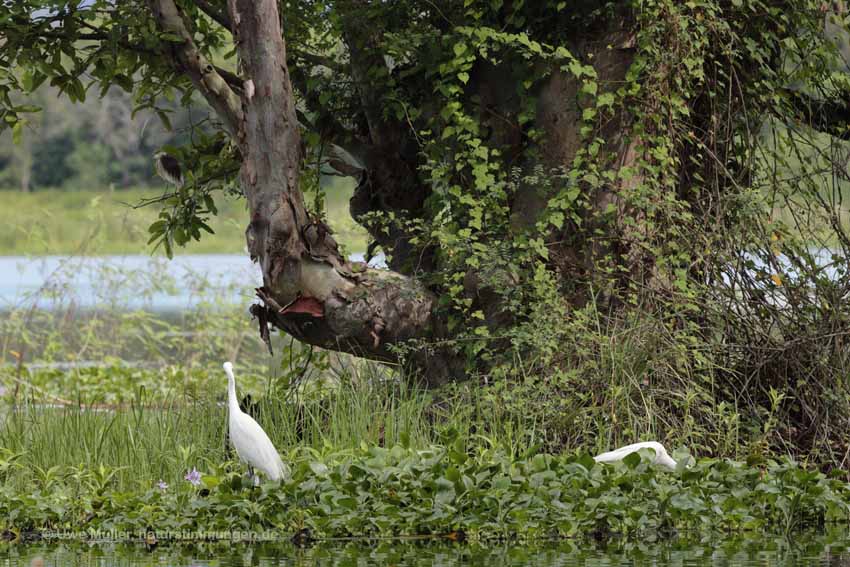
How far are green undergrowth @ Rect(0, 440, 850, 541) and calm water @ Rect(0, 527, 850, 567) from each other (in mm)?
139

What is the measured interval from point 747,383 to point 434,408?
167 centimetres

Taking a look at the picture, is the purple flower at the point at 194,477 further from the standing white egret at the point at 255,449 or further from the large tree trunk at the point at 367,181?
the large tree trunk at the point at 367,181

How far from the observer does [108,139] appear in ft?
115

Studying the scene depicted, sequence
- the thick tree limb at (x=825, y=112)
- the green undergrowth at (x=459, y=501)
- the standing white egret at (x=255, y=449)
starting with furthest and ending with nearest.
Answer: the thick tree limb at (x=825, y=112), the standing white egret at (x=255, y=449), the green undergrowth at (x=459, y=501)

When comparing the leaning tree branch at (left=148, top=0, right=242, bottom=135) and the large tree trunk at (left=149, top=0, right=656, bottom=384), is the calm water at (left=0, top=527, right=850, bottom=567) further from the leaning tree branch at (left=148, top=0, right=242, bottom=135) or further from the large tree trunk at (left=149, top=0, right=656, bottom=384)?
the leaning tree branch at (left=148, top=0, right=242, bottom=135)

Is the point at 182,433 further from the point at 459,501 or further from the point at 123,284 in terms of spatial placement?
the point at 123,284

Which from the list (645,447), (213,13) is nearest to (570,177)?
(645,447)

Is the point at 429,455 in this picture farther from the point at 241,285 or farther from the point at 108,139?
the point at 108,139

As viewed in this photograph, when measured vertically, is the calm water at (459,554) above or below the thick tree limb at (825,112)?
below

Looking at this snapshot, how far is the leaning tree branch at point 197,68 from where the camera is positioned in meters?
6.92

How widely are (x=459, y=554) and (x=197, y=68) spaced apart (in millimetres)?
3283

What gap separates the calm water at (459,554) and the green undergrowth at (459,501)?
0.46 ft

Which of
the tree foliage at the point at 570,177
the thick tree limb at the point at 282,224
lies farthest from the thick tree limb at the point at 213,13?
the thick tree limb at the point at 282,224

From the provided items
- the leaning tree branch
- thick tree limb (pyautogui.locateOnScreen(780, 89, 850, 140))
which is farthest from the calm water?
thick tree limb (pyautogui.locateOnScreen(780, 89, 850, 140))
